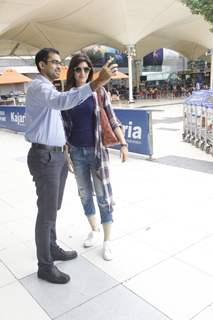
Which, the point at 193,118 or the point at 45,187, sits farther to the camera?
the point at 193,118

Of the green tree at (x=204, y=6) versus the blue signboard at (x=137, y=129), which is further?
the green tree at (x=204, y=6)

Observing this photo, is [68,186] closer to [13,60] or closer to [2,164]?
[2,164]

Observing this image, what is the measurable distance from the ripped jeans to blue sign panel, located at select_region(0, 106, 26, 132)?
8788 millimetres

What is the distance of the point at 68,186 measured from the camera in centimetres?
606

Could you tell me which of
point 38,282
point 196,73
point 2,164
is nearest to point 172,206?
point 38,282

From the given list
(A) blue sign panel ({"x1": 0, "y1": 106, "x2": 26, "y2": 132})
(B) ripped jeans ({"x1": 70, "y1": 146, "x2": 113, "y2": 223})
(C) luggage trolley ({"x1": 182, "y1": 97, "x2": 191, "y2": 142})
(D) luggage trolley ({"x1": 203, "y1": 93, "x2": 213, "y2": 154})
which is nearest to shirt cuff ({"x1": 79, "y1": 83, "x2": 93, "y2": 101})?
(B) ripped jeans ({"x1": 70, "y1": 146, "x2": 113, "y2": 223})

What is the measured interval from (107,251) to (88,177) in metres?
0.72

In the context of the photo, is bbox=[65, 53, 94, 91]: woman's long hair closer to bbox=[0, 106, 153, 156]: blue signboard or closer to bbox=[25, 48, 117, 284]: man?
bbox=[25, 48, 117, 284]: man

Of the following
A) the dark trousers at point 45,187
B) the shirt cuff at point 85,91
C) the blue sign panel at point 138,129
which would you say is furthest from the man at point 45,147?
the blue sign panel at point 138,129

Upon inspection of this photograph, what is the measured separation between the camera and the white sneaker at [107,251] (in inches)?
135

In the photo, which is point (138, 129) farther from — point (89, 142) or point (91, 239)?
point (89, 142)

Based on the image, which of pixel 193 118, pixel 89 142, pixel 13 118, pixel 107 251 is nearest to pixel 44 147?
pixel 89 142

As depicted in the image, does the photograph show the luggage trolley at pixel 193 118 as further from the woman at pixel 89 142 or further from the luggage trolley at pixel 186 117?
the woman at pixel 89 142

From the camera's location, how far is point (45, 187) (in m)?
2.86
